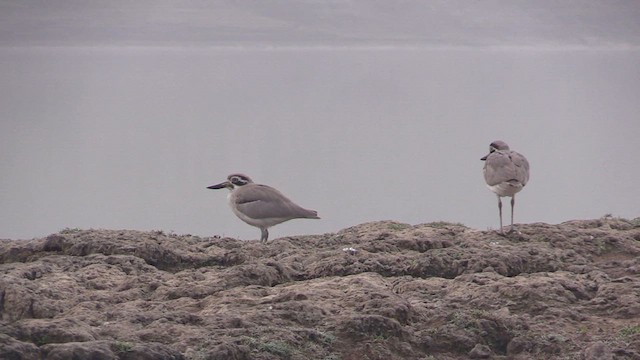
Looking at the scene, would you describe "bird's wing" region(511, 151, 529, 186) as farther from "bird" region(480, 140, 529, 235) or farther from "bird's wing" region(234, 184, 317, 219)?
"bird's wing" region(234, 184, 317, 219)

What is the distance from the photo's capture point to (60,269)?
10.6m

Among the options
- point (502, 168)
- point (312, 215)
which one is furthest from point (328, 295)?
point (502, 168)

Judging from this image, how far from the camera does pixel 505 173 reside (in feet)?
45.0

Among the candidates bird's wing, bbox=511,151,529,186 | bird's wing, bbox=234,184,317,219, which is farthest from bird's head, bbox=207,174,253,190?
bird's wing, bbox=511,151,529,186

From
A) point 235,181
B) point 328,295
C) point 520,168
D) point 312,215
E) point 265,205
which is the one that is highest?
point 520,168

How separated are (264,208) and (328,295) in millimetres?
4519

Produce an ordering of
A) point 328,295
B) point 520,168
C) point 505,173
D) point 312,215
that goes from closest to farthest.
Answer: point 328,295 → point 505,173 → point 520,168 → point 312,215

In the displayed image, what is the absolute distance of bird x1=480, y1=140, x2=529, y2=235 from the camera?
45.0 feet

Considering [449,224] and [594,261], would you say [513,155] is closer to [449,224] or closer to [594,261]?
[449,224]

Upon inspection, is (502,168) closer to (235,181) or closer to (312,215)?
(312,215)

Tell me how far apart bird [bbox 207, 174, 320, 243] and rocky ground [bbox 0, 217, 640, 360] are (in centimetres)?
158

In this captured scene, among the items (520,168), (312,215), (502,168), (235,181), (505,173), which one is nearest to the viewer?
(505,173)

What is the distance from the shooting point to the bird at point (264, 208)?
14.1 metres

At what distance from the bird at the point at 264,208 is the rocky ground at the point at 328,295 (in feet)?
5.19
